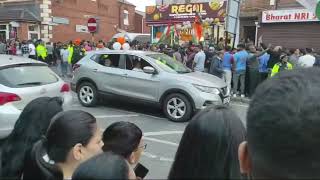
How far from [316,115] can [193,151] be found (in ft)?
2.25

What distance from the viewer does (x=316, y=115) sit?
1033mm

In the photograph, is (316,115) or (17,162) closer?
(316,115)

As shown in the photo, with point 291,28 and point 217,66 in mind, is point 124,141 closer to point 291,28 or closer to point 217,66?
point 217,66

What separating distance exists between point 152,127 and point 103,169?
22.5 ft

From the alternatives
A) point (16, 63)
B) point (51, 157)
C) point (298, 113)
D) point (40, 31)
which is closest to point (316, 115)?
point (298, 113)

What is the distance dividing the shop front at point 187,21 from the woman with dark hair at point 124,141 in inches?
650

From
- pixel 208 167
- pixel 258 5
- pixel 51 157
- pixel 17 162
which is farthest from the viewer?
pixel 258 5

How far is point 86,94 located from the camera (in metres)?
10.4

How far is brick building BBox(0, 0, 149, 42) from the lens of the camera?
29016 mm

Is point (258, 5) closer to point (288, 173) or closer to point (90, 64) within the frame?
point (90, 64)

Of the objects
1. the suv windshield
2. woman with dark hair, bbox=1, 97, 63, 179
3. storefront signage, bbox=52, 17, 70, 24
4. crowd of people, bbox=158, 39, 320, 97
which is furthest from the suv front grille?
storefront signage, bbox=52, 17, 70, 24

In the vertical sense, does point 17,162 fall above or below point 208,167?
below

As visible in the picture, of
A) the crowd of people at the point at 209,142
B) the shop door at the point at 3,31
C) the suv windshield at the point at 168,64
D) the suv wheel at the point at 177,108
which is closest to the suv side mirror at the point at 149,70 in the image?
the suv windshield at the point at 168,64

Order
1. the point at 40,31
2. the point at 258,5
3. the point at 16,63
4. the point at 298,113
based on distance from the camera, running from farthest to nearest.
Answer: the point at 40,31 < the point at 258,5 < the point at 16,63 < the point at 298,113
